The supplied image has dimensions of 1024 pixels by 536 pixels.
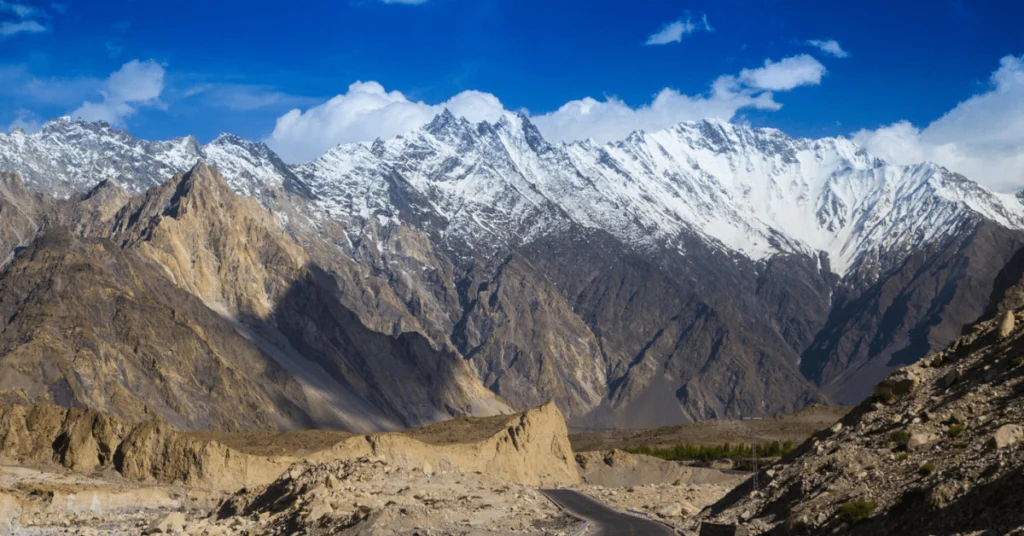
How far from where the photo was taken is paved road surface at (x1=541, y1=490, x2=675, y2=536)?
2105 inches

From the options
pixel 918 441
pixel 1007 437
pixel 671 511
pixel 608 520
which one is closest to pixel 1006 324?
pixel 918 441

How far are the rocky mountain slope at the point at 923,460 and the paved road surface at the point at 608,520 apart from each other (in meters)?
5.11

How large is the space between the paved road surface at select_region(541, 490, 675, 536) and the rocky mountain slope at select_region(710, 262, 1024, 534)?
5.11m

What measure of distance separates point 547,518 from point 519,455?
247 feet

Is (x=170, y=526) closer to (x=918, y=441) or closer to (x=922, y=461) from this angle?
(x=918, y=441)

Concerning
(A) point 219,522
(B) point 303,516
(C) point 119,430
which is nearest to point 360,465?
(A) point 219,522

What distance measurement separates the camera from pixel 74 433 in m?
111

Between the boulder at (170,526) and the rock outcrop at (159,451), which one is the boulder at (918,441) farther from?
the rock outcrop at (159,451)

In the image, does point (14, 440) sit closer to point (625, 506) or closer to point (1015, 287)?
point (625, 506)

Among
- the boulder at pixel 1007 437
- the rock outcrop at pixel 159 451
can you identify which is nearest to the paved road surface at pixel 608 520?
the boulder at pixel 1007 437

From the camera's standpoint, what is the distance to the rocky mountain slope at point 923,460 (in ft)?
103

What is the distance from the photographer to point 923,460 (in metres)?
36.3

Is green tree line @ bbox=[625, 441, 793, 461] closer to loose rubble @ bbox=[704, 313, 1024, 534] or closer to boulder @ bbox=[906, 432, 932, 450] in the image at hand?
loose rubble @ bbox=[704, 313, 1024, 534]

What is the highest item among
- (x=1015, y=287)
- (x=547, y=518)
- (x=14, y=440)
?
(x=1015, y=287)
